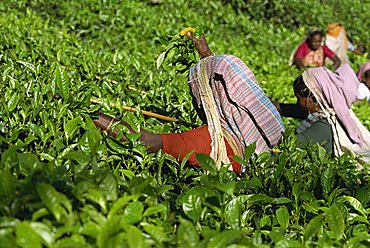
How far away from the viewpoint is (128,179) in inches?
117

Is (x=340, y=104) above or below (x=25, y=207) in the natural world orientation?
below

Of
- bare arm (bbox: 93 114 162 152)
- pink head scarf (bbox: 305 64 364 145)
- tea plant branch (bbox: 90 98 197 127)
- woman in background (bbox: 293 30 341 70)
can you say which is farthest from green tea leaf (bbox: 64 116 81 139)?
woman in background (bbox: 293 30 341 70)

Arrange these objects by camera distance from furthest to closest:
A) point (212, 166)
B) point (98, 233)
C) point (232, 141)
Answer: point (232, 141), point (212, 166), point (98, 233)

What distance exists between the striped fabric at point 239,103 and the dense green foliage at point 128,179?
15 cm

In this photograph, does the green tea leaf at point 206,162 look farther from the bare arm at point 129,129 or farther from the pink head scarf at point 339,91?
the pink head scarf at point 339,91

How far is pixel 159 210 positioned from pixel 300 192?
893 mm

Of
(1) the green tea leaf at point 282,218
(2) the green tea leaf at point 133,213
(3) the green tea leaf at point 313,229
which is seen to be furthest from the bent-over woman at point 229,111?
(2) the green tea leaf at point 133,213

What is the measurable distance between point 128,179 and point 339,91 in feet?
7.57

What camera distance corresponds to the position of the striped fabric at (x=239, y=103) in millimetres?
3883

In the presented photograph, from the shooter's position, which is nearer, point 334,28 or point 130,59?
point 130,59

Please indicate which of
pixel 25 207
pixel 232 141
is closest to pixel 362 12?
pixel 232 141

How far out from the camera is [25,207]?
2031 millimetres

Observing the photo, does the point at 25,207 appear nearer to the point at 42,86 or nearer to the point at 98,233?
the point at 98,233

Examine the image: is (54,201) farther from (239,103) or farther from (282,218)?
(239,103)
